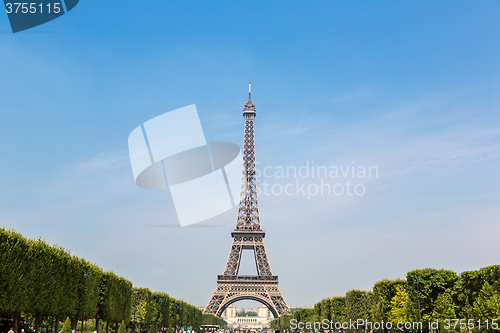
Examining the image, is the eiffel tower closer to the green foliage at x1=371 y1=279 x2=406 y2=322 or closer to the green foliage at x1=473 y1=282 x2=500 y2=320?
the green foliage at x1=371 y1=279 x2=406 y2=322

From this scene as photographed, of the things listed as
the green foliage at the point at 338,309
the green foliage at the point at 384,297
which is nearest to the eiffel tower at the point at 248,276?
the green foliage at the point at 338,309

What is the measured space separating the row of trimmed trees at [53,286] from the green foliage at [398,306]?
108ft

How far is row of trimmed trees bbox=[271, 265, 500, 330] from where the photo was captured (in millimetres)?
40500

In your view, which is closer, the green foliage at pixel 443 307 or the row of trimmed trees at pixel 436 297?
the row of trimmed trees at pixel 436 297

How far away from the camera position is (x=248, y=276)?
4764 inches

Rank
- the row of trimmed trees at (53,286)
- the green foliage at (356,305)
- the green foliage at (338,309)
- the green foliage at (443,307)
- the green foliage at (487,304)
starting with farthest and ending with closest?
1. the green foliage at (338,309)
2. the green foliage at (356,305)
3. the green foliage at (443,307)
4. the green foliage at (487,304)
5. the row of trimmed trees at (53,286)

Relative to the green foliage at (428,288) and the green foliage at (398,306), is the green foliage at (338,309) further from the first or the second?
the green foliage at (428,288)

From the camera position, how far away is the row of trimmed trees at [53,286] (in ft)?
111

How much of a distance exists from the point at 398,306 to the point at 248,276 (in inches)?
2564

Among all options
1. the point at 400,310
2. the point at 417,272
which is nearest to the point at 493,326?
the point at 417,272

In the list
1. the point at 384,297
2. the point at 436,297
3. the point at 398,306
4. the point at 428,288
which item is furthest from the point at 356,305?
the point at 428,288

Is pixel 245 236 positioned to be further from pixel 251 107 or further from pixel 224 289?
pixel 251 107

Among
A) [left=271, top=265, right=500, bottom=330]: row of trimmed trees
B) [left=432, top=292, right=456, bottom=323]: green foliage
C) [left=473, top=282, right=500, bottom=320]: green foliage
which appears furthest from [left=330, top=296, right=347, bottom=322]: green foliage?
[left=473, top=282, right=500, bottom=320]: green foliage

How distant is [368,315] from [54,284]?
4620 centimetres
